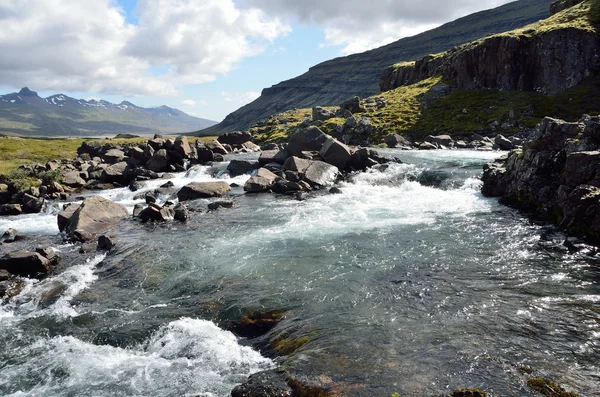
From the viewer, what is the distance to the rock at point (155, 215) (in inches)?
1300

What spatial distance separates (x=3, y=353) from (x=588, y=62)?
365ft

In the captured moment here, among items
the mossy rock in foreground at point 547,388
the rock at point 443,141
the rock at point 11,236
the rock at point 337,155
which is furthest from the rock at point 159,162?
the mossy rock in foreground at point 547,388

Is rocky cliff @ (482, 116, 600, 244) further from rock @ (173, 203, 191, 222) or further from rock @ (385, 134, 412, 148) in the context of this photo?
rock @ (385, 134, 412, 148)

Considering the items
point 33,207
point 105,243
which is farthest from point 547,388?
point 33,207

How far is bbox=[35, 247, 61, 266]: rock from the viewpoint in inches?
944

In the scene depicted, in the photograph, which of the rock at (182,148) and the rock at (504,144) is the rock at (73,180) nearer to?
the rock at (182,148)

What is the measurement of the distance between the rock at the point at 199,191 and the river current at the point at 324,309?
34.9 ft

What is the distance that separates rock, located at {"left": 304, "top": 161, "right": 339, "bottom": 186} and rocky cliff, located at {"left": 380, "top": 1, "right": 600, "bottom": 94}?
74880 millimetres

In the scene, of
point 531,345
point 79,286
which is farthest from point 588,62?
point 79,286

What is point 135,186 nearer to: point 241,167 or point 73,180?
point 73,180

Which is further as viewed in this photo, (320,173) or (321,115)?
(321,115)

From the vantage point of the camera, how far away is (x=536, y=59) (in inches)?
3755

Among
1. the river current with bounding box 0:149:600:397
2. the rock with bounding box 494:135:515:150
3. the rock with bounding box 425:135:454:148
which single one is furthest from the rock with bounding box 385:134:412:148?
the river current with bounding box 0:149:600:397

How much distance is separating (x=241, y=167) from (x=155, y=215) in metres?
22.4
